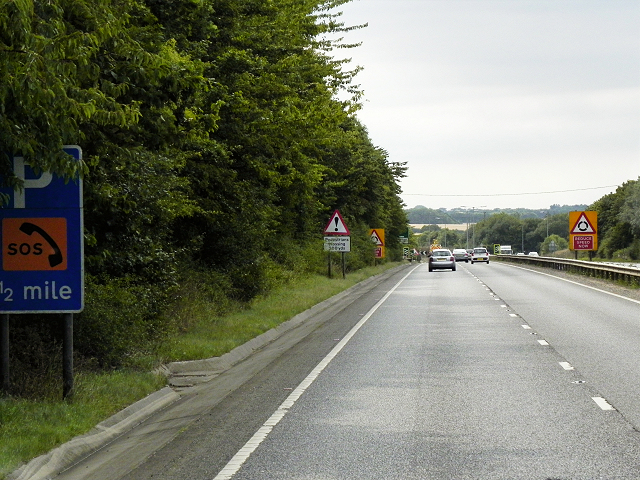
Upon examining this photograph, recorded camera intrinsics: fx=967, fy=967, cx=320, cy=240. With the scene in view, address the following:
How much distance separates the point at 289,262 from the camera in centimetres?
3750

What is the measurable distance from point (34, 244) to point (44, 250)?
118mm

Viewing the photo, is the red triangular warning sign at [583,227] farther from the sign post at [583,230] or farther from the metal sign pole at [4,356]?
the metal sign pole at [4,356]

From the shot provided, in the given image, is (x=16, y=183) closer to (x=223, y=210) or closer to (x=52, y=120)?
(x=52, y=120)

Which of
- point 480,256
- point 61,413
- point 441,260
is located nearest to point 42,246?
point 61,413

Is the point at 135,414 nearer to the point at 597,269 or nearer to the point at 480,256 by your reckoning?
the point at 597,269

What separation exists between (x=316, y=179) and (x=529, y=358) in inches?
705

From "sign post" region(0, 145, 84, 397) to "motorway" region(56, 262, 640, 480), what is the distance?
1581 millimetres

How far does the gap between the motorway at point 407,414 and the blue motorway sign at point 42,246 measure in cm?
165

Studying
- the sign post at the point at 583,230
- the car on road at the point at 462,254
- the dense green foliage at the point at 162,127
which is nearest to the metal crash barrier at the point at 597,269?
the sign post at the point at 583,230

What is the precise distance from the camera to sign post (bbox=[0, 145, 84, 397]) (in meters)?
9.85

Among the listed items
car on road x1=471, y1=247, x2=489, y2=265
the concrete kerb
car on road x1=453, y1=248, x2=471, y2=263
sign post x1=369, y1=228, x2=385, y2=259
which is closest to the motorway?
the concrete kerb

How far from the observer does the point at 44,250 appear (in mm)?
9938

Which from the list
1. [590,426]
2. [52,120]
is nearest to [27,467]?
[52,120]

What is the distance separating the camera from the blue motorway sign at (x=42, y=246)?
9.85 meters
